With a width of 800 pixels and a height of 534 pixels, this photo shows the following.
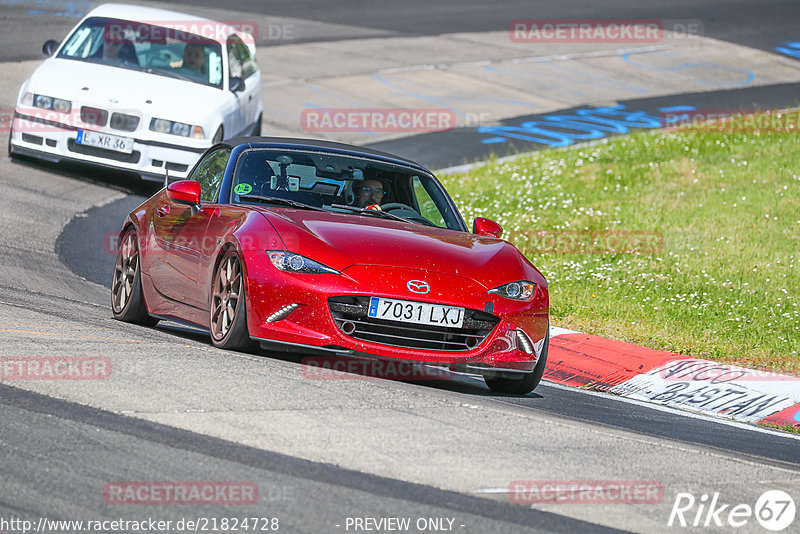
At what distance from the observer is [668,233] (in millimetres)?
14461

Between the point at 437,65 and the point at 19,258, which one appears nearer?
the point at 19,258

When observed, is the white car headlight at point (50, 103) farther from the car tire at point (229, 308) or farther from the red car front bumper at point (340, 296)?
the red car front bumper at point (340, 296)

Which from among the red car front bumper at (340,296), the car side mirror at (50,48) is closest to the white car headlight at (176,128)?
the car side mirror at (50,48)

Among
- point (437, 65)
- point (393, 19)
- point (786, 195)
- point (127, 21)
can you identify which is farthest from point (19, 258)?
Result: point (393, 19)

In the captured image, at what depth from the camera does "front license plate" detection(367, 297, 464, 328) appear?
291 inches

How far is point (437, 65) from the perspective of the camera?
26.8 metres

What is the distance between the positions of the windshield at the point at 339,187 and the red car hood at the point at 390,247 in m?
0.35

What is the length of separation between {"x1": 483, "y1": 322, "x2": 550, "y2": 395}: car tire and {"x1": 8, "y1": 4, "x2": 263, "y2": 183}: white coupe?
7.32 meters

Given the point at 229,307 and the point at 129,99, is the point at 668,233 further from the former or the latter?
the point at 229,307

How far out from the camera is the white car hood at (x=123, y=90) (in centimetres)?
1483

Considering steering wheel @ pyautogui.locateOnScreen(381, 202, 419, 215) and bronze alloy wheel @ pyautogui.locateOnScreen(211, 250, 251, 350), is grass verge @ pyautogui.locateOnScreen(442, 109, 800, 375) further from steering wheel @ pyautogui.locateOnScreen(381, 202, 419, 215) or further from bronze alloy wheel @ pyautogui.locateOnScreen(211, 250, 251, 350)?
bronze alloy wheel @ pyautogui.locateOnScreen(211, 250, 251, 350)

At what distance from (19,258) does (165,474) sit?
7.07 meters

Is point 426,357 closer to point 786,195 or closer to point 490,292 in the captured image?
Result: point 490,292

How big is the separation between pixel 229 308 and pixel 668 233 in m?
7.82
